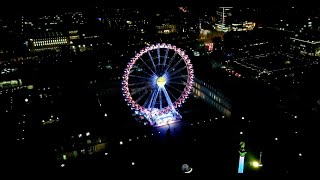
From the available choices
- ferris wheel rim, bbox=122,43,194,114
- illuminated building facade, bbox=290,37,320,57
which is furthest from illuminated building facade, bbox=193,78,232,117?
illuminated building facade, bbox=290,37,320,57

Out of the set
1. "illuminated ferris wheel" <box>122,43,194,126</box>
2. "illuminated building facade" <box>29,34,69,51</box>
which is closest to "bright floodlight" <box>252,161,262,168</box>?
"illuminated ferris wheel" <box>122,43,194,126</box>

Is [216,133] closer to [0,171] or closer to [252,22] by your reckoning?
[0,171]

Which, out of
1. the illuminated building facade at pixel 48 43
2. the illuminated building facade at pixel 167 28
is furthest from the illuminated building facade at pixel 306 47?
the illuminated building facade at pixel 48 43

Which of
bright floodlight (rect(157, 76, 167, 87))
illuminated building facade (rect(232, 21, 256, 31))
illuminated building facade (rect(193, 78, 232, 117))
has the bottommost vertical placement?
illuminated building facade (rect(193, 78, 232, 117))

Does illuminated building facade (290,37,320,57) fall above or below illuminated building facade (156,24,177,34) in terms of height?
below

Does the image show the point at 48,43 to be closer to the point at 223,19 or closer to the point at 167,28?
the point at 167,28

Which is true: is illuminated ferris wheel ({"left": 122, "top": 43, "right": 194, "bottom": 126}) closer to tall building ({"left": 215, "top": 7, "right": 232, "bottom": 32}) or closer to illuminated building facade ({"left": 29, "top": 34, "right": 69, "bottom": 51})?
illuminated building facade ({"left": 29, "top": 34, "right": 69, "bottom": 51})

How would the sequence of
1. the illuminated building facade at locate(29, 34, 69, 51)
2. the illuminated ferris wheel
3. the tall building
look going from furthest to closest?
the tall building → the illuminated building facade at locate(29, 34, 69, 51) → the illuminated ferris wheel

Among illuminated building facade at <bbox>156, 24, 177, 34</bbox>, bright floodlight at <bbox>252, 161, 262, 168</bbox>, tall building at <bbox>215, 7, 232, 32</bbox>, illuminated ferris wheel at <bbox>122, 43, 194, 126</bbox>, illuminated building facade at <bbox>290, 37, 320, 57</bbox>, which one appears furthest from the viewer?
tall building at <bbox>215, 7, 232, 32</bbox>

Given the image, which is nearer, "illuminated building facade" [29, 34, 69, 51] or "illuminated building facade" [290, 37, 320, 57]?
"illuminated building facade" [290, 37, 320, 57]
